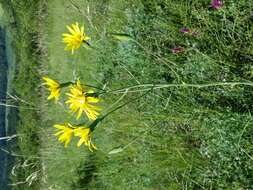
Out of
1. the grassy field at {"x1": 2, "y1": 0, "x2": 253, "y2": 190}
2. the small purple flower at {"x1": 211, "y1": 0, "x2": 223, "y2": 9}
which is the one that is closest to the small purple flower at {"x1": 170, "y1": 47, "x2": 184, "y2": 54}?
the grassy field at {"x1": 2, "y1": 0, "x2": 253, "y2": 190}

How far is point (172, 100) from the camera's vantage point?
106 inches

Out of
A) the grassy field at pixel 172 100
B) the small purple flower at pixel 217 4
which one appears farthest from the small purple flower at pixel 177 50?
the small purple flower at pixel 217 4

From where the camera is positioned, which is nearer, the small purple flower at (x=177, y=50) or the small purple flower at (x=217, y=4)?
the small purple flower at (x=217, y=4)

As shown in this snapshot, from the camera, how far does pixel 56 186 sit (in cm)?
340

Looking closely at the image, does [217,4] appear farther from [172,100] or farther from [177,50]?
[172,100]

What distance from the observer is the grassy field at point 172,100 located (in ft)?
8.50

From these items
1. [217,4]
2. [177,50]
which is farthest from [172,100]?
[217,4]

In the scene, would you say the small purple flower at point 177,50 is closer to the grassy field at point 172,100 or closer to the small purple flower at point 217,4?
the grassy field at point 172,100

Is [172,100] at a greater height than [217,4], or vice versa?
[217,4]

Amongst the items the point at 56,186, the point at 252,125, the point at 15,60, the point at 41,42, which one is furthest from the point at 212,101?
the point at 15,60

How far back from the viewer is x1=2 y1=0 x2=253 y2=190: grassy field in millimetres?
2592

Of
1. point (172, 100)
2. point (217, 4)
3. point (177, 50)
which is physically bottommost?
point (172, 100)

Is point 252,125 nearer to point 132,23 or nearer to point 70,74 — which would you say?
point 132,23

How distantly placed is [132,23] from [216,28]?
21.7 inches
